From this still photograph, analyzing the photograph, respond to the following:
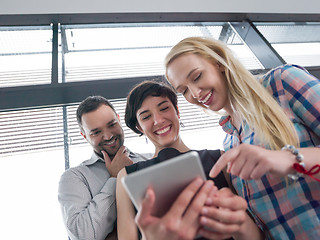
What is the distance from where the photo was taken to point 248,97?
1.07m

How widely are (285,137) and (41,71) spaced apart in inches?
76.3

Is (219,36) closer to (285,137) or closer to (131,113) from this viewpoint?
(131,113)

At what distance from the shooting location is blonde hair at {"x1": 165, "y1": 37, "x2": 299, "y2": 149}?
97 centimetres

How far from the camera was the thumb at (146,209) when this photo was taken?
583 mm

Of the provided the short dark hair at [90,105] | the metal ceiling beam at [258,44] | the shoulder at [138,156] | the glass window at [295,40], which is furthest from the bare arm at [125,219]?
the glass window at [295,40]

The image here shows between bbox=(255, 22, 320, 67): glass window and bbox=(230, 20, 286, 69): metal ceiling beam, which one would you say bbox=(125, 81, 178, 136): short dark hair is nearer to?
bbox=(230, 20, 286, 69): metal ceiling beam

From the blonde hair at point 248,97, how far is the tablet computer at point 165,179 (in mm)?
481

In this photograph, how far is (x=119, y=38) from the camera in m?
2.50

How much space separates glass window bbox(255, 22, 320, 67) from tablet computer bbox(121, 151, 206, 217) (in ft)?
7.64

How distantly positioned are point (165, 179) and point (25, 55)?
7.13ft

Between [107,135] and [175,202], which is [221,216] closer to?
[175,202]

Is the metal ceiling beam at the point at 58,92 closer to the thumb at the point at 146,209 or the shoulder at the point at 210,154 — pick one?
the shoulder at the point at 210,154

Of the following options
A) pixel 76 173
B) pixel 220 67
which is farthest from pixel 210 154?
pixel 76 173

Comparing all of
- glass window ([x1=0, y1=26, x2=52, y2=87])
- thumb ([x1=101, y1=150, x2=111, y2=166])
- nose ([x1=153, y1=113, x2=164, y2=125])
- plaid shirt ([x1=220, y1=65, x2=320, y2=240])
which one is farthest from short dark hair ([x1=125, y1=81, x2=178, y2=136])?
glass window ([x1=0, y1=26, x2=52, y2=87])
